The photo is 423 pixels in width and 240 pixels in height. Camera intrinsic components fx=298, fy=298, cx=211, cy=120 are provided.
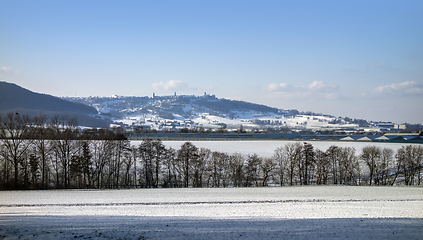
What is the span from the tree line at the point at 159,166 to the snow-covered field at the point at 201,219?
13.8m

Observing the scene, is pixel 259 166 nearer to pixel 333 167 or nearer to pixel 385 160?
pixel 333 167

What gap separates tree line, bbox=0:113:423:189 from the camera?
1467 inches

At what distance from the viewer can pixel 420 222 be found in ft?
47.7

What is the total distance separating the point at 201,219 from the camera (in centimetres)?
1564

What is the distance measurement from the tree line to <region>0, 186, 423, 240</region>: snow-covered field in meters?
13.8

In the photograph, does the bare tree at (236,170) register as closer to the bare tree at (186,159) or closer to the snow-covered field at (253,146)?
the bare tree at (186,159)

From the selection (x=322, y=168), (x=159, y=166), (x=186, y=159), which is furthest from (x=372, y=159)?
(x=159, y=166)

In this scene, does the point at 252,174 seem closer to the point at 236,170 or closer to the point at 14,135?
the point at 236,170

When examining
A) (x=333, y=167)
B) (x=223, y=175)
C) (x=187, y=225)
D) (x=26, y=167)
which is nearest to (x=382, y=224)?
(x=187, y=225)

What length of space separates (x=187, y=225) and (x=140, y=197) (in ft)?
40.1

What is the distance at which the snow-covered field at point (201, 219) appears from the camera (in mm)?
12477

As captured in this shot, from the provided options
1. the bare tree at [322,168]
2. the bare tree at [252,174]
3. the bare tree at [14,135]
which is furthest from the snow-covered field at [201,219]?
the bare tree at [322,168]

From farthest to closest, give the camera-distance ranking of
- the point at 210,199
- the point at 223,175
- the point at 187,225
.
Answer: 1. the point at 223,175
2. the point at 210,199
3. the point at 187,225

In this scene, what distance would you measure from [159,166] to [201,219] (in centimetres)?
2716
